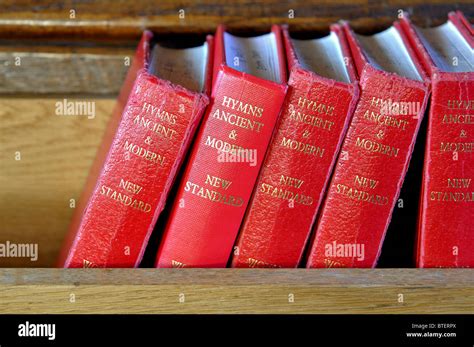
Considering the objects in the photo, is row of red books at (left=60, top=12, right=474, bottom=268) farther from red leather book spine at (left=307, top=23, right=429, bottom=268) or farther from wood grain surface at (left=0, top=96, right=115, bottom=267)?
wood grain surface at (left=0, top=96, right=115, bottom=267)

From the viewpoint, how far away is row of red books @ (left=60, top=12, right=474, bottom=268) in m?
0.84

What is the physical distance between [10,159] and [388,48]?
68cm

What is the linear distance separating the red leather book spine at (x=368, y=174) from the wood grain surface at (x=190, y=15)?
25 centimetres

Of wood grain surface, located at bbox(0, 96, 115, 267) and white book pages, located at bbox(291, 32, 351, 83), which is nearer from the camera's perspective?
white book pages, located at bbox(291, 32, 351, 83)

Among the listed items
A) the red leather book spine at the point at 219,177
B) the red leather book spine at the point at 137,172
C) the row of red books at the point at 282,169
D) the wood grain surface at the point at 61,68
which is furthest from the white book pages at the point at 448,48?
the wood grain surface at the point at 61,68

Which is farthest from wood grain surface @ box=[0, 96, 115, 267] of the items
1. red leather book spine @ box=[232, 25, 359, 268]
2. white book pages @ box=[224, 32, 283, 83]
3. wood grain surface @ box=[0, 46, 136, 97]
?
red leather book spine @ box=[232, 25, 359, 268]

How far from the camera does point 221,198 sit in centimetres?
86

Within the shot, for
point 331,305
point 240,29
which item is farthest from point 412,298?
point 240,29

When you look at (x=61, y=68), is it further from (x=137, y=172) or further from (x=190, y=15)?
(x=137, y=172)

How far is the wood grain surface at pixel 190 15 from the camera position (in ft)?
3.60

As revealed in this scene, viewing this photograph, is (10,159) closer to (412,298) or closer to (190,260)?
(190,260)

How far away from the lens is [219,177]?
854 millimetres

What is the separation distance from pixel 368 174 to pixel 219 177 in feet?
0.65

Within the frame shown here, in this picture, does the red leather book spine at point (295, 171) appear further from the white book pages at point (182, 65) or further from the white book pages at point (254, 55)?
the white book pages at point (182, 65)
